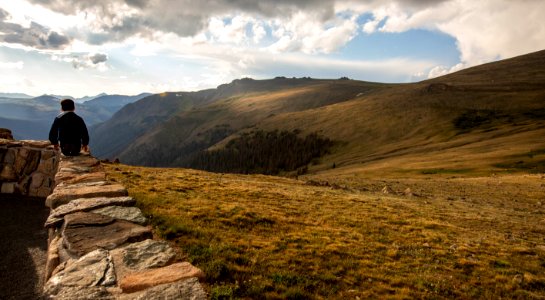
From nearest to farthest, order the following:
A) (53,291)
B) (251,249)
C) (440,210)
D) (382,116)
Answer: (53,291) → (251,249) → (440,210) → (382,116)

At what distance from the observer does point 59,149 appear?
20328mm

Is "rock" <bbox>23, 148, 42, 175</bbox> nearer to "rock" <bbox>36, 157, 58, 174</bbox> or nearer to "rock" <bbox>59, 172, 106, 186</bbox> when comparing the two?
"rock" <bbox>36, 157, 58, 174</bbox>

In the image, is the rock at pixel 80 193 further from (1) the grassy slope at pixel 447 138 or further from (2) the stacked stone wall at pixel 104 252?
(1) the grassy slope at pixel 447 138

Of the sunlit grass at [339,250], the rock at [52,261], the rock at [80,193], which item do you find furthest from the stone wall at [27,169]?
the rock at [52,261]

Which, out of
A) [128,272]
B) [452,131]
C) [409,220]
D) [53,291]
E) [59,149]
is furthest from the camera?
[452,131]

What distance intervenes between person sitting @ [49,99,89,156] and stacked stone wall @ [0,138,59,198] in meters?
1.44

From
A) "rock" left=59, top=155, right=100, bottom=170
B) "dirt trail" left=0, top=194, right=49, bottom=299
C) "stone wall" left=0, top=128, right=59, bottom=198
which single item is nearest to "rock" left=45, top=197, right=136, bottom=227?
"dirt trail" left=0, top=194, right=49, bottom=299

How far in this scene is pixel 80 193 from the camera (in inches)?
478

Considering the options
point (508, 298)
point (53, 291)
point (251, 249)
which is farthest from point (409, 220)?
point (53, 291)

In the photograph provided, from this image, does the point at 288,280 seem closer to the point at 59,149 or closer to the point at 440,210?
the point at 59,149

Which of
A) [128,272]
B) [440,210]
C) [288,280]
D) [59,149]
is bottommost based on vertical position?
[440,210]

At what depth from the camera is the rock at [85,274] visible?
6676 mm

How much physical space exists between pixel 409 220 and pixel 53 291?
21794mm

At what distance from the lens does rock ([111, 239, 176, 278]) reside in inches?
300
